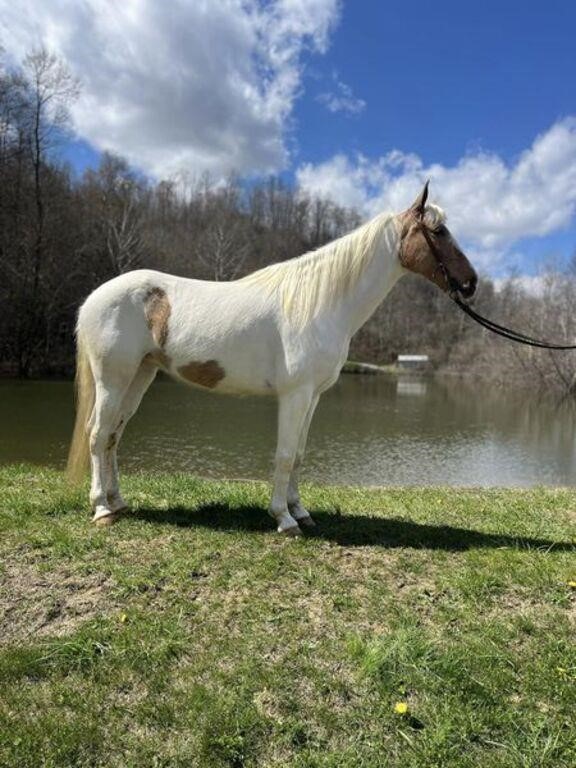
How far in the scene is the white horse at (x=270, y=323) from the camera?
4637mm

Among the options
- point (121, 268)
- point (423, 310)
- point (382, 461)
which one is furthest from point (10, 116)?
point (423, 310)

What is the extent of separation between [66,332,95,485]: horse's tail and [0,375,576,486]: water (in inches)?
282

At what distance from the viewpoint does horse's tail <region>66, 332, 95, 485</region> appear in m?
4.96

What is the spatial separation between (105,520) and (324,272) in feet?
9.49

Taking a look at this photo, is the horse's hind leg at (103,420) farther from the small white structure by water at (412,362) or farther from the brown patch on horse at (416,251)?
the small white structure by water at (412,362)

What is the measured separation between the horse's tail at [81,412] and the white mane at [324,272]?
1.63 metres

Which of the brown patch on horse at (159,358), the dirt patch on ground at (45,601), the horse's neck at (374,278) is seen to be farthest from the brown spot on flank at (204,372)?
the dirt patch on ground at (45,601)

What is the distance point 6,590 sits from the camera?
11.5 ft

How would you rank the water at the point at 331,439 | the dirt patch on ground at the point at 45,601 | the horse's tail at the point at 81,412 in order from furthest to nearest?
the water at the point at 331,439 → the horse's tail at the point at 81,412 → the dirt patch on ground at the point at 45,601

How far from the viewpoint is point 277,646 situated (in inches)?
119

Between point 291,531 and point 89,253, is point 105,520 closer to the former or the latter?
point 291,531

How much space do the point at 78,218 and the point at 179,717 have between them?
45409mm

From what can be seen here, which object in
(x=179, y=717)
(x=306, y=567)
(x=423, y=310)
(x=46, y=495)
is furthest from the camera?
(x=423, y=310)

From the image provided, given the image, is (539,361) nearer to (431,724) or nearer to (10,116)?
(10,116)
